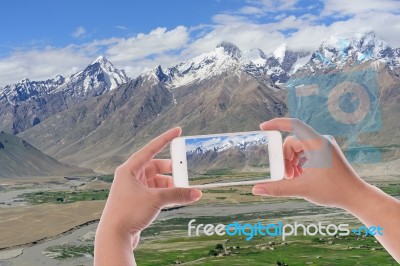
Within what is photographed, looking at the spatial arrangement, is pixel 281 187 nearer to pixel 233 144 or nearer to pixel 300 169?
pixel 300 169

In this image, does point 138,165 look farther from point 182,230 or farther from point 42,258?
point 182,230

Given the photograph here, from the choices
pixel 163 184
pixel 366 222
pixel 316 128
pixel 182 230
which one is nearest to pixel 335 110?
pixel 316 128

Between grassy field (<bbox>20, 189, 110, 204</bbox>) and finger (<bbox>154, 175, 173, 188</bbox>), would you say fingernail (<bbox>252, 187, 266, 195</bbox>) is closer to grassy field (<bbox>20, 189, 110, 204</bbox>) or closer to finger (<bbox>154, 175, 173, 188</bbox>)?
finger (<bbox>154, 175, 173, 188</bbox>)

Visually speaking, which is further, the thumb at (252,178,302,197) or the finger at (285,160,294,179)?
the finger at (285,160,294,179)

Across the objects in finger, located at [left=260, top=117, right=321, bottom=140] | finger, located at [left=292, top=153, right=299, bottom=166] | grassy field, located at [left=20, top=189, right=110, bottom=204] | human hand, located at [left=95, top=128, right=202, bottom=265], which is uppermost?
finger, located at [left=260, top=117, right=321, bottom=140]

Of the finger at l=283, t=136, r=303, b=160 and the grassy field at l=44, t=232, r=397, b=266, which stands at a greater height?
the finger at l=283, t=136, r=303, b=160

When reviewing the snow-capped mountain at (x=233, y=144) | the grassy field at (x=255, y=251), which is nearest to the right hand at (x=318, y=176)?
the snow-capped mountain at (x=233, y=144)

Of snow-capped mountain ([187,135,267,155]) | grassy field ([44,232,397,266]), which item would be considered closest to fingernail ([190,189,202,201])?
snow-capped mountain ([187,135,267,155])
